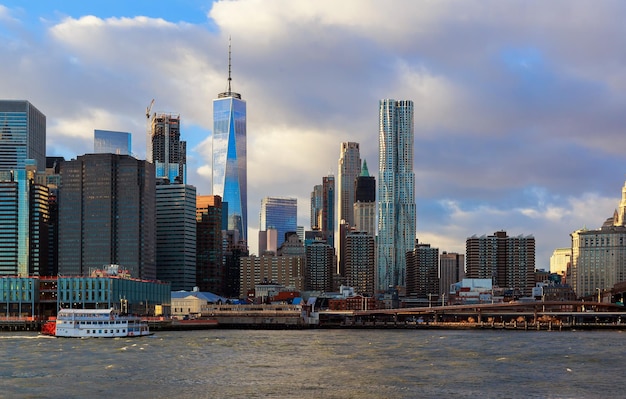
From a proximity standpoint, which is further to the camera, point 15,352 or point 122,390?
point 15,352

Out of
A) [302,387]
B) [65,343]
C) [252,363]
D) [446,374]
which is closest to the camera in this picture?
[302,387]

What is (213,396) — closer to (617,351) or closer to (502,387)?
(502,387)

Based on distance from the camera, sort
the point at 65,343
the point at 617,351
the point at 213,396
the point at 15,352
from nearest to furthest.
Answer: the point at 213,396, the point at 15,352, the point at 617,351, the point at 65,343

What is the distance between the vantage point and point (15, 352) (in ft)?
520

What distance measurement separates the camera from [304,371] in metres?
125

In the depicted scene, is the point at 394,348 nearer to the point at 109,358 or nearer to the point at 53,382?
the point at 109,358

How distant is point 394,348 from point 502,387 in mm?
68347

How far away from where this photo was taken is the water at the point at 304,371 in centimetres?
10312

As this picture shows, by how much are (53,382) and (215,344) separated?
260ft

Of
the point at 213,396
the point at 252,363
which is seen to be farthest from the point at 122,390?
the point at 252,363

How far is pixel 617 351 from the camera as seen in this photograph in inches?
6639

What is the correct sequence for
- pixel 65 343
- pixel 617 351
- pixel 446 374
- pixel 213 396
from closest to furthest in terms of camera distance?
pixel 213 396
pixel 446 374
pixel 617 351
pixel 65 343

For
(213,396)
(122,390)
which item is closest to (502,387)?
(213,396)

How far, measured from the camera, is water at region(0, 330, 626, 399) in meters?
103
